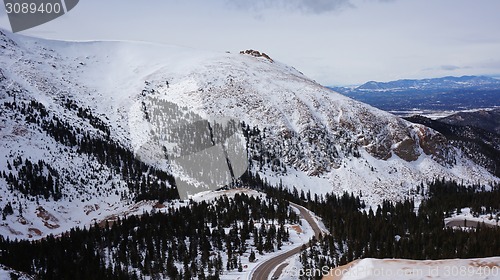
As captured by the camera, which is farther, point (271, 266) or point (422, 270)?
point (271, 266)

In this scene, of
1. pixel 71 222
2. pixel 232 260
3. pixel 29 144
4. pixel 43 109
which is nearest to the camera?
pixel 232 260

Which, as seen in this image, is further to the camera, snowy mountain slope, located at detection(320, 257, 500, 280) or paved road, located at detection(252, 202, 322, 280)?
paved road, located at detection(252, 202, 322, 280)

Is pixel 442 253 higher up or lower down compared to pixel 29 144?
lower down

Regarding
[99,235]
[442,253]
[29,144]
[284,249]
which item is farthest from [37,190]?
[442,253]

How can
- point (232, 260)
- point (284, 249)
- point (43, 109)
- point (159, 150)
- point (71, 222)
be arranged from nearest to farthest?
point (232, 260), point (284, 249), point (71, 222), point (43, 109), point (159, 150)

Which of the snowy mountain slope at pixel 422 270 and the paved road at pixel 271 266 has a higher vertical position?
the snowy mountain slope at pixel 422 270

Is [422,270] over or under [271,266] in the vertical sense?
over

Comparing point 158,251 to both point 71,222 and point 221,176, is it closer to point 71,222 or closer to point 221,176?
point 71,222

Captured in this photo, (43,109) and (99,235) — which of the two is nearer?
(99,235)

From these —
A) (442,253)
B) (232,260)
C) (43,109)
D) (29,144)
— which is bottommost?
(442,253)

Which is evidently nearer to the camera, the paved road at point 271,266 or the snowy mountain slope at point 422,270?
the snowy mountain slope at point 422,270

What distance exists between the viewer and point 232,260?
248 ft

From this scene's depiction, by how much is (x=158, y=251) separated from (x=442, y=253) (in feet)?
223

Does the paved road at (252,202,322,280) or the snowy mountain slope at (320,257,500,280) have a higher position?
the snowy mountain slope at (320,257,500,280)
